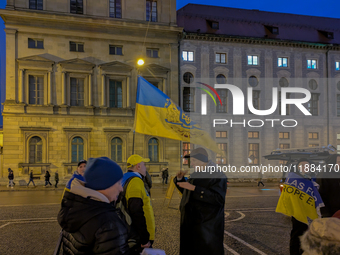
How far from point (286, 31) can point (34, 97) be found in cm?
2838

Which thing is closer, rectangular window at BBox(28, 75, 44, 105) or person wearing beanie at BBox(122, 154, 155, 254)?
person wearing beanie at BBox(122, 154, 155, 254)

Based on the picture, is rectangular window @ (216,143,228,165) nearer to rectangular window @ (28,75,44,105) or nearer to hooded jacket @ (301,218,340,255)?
rectangular window @ (28,75,44,105)

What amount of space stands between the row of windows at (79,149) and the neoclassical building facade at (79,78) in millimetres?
80

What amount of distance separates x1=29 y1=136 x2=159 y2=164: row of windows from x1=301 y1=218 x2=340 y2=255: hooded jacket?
1065 inches

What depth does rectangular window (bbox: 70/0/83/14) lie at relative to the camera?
2842 centimetres

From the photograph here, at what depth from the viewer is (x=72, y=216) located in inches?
96.1

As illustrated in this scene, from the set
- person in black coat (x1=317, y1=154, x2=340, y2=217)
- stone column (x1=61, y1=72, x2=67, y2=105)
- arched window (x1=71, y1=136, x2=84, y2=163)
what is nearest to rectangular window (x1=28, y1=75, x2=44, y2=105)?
stone column (x1=61, y1=72, x2=67, y2=105)

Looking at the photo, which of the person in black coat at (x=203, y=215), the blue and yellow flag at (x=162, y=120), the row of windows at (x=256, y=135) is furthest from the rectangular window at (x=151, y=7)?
the person in black coat at (x=203, y=215)

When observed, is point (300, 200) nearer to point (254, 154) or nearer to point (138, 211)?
point (138, 211)

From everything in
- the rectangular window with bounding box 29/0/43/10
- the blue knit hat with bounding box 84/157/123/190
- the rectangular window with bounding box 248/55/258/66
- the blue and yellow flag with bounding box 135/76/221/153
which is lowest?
the blue knit hat with bounding box 84/157/123/190

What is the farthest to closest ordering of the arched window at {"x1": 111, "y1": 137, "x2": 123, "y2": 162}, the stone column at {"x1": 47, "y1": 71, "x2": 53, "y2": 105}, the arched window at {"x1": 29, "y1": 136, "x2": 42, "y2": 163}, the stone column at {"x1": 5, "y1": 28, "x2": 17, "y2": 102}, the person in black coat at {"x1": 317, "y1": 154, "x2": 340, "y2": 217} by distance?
the arched window at {"x1": 111, "y1": 137, "x2": 123, "y2": 162}, the stone column at {"x1": 47, "y1": 71, "x2": 53, "y2": 105}, the arched window at {"x1": 29, "y1": 136, "x2": 42, "y2": 163}, the stone column at {"x1": 5, "y1": 28, "x2": 17, "y2": 102}, the person in black coat at {"x1": 317, "y1": 154, "x2": 340, "y2": 217}

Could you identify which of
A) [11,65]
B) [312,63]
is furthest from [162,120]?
[312,63]

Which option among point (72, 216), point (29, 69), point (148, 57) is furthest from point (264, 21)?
point (72, 216)

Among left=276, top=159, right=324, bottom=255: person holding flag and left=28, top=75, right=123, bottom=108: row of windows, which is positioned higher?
left=28, top=75, right=123, bottom=108: row of windows
